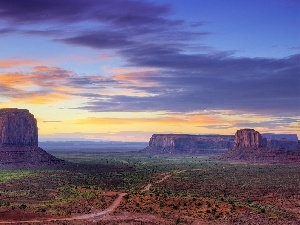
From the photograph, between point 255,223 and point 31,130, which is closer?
point 255,223

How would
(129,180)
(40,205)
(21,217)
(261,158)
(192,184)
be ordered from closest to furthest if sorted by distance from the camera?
1. (21,217)
2. (40,205)
3. (192,184)
4. (129,180)
5. (261,158)

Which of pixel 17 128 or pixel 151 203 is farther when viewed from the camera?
pixel 17 128

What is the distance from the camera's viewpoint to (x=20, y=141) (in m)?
171

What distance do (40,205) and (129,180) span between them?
39642mm

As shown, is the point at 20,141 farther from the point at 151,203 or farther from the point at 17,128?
the point at 151,203

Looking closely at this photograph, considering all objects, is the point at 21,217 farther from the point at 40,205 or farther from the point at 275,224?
the point at 275,224

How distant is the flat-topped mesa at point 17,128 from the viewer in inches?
6619

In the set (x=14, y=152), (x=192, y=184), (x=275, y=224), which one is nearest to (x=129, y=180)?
(x=192, y=184)

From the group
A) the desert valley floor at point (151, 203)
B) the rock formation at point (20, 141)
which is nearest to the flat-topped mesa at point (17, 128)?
the rock formation at point (20, 141)

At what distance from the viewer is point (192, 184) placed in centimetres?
9156

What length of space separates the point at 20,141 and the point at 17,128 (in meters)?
5.70

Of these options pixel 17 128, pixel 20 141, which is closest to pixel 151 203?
pixel 20 141

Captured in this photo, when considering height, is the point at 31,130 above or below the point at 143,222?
above

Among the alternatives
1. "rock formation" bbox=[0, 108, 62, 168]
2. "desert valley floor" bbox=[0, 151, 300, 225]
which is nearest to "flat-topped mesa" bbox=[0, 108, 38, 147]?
"rock formation" bbox=[0, 108, 62, 168]
